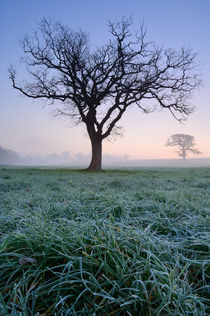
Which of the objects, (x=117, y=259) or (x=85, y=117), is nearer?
(x=117, y=259)

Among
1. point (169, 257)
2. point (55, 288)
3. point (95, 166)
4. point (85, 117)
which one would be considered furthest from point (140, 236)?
point (85, 117)

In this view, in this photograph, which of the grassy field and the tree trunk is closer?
the grassy field

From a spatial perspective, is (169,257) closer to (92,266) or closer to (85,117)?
(92,266)

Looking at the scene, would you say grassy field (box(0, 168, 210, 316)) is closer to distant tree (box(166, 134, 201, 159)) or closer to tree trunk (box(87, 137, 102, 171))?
tree trunk (box(87, 137, 102, 171))

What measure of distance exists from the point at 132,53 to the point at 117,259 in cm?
1856

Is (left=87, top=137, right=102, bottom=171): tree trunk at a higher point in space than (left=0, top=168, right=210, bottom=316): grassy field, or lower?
higher

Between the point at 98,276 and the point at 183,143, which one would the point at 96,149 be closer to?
the point at 98,276

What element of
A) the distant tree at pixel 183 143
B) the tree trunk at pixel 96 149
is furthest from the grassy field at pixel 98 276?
the distant tree at pixel 183 143

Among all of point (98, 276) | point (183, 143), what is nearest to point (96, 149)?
point (98, 276)

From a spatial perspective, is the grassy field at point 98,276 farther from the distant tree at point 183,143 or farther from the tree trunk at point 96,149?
the distant tree at point 183,143

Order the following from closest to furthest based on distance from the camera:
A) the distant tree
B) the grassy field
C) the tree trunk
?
the grassy field < the tree trunk < the distant tree

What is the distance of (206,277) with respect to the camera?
118 cm

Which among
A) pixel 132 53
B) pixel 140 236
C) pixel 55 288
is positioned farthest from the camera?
pixel 132 53

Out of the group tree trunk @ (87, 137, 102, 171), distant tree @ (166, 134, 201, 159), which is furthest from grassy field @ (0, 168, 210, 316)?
distant tree @ (166, 134, 201, 159)
